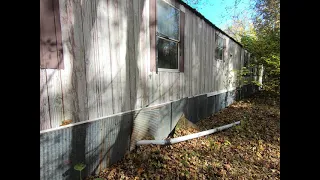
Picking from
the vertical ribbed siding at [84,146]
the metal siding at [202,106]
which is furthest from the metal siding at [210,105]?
the vertical ribbed siding at [84,146]

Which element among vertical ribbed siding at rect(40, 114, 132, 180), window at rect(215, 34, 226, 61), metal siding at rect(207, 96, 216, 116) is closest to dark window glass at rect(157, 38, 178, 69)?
vertical ribbed siding at rect(40, 114, 132, 180)

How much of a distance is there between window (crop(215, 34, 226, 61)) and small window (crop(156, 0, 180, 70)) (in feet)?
13.5

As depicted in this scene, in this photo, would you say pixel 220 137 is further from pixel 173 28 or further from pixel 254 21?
pixel 254 21

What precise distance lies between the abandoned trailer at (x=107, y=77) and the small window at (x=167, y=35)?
0.03 meters

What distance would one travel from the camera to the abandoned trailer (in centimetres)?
250

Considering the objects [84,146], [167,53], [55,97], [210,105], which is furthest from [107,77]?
[210,105]

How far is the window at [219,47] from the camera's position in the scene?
29.7 feet

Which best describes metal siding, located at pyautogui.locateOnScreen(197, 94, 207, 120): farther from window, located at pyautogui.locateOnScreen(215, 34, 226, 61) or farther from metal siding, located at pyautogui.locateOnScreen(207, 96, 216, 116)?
window, located at pyautogui.locateOnScreen(215, 34, 226, 61)

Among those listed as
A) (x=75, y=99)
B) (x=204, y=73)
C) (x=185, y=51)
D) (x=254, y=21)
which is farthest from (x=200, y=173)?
(x=254, y=21)

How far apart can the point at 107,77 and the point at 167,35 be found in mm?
2542

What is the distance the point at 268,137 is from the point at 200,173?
10.2 feet

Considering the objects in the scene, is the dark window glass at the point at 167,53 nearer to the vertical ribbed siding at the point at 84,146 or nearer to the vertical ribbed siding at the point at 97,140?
the vertical ribbed siding at the point at 97,140

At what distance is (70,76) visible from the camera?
2727mm

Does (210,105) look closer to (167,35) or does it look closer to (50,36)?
(167,35)
